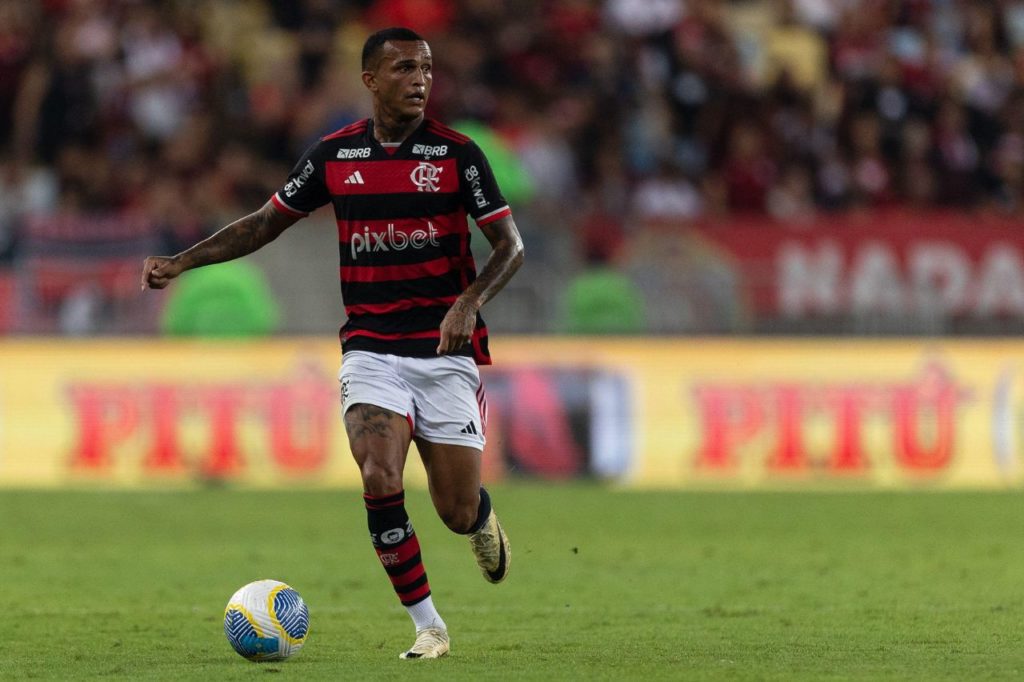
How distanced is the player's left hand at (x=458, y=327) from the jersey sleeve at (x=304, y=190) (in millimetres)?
840

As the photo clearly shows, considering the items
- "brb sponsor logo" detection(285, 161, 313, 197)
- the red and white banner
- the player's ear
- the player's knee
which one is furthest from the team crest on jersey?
the red and white banner

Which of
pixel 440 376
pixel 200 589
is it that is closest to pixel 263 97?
pixel 200 589

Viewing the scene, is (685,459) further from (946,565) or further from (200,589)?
(200,589)

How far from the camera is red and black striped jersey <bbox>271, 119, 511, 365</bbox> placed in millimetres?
7379

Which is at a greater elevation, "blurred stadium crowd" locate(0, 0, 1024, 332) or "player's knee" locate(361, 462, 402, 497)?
"blurred stadium crowd" locate(0, 0, 1024, 332)

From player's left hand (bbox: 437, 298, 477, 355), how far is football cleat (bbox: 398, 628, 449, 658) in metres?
1.12

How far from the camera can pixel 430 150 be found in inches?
292

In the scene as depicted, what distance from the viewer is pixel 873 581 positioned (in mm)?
10219

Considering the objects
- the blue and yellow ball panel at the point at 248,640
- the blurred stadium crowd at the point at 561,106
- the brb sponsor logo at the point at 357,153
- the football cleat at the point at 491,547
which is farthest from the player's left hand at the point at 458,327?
the blurred stadium crowd at the point at 561,106

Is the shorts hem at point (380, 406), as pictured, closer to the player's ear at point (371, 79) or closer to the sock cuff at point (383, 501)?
the sock cuff at point (383, 501)

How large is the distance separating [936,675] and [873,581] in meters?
3.59

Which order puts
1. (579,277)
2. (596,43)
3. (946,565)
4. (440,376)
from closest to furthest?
(440,376)
(946,565)
(579,277)
(596,43)

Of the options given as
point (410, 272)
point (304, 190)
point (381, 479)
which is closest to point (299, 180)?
point (304, 190)

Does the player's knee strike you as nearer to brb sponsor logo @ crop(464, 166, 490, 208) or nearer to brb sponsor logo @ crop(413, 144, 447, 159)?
brb sponsor logo @ crop(464, 166, 490, 208)
